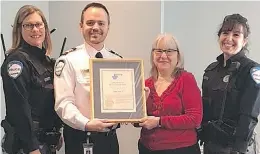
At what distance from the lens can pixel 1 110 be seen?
290cm

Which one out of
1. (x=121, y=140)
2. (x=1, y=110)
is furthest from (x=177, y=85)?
(x=1, y=110)

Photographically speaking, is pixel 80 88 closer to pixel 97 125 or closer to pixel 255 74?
pixel 97 125

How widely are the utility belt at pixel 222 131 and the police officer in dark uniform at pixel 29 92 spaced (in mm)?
977

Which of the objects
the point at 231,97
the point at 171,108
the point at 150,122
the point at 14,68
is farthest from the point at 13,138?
the point at 231,97

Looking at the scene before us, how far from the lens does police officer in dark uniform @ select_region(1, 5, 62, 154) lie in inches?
81.4

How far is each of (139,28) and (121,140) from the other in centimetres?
94

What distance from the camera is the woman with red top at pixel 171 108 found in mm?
2240

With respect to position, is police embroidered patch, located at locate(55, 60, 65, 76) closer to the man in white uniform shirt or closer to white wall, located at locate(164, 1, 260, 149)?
→ the man in white uniform shirt

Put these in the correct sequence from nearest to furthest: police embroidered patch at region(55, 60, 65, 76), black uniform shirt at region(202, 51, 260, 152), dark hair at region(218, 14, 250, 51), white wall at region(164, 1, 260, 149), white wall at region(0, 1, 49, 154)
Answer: police embroidered patch at region(55, 60, 65, 76), black uniform shirt at region(202, 51, 260, 152), dark hair at region(218, 14, 250, 51), white wall at region(0, 1, 49, 154), white wall at region(164, 1, 260, 149)

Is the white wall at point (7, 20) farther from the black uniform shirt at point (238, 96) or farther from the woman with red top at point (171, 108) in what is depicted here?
the black uniform shirt at point (238, 96)

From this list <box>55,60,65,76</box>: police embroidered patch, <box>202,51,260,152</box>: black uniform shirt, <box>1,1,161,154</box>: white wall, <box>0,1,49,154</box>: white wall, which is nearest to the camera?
<box>55,60,65,76</box>: police embroidered patch

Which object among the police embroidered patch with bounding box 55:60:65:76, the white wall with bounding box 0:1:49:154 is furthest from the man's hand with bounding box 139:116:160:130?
the white wall with bounding box 0:1:49:154

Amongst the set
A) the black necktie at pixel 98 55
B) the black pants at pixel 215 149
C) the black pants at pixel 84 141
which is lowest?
the black pants at pixel 215 149

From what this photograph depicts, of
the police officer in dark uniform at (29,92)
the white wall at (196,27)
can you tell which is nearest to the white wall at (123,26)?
the white wall at (196,27)
